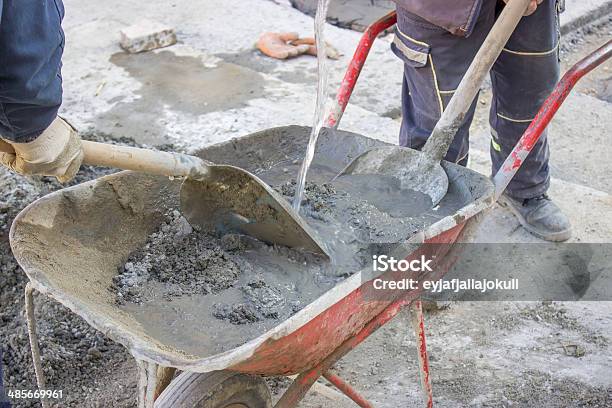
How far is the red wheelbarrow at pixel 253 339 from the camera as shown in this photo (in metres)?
1.77

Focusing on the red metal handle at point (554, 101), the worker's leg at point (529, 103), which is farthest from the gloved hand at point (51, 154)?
the worker's leg at point (529, 103)

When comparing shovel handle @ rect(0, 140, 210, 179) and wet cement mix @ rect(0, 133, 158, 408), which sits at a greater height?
shovel handle @ rect(0, 140, 210, 179)

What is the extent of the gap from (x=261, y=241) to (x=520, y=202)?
1.52m

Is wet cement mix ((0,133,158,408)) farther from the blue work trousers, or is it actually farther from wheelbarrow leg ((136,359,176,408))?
the blue work trousers

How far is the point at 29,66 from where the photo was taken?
1646 millimetres

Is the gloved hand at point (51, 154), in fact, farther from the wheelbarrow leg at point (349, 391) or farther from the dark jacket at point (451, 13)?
the dark jacket at point (451, 13)

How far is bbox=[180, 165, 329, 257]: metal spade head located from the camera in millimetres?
2258

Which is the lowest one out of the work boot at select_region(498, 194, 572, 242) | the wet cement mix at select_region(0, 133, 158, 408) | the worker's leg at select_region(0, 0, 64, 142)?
the wet cement mix at select_region(0, 133, 158, 408)

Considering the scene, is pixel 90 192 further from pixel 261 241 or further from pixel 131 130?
pixel 131 130

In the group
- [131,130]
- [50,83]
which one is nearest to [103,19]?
[131,130]

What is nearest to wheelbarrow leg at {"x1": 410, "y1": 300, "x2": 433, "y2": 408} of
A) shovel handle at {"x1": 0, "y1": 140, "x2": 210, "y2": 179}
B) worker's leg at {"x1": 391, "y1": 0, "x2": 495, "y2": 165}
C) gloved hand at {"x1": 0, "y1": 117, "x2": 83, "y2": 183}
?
shovel handle at {"x1": 0, "y1": 140, "x2": 210, "y2": 179}

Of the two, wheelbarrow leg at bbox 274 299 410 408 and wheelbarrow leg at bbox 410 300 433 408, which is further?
wheelbarrow leg at bbox 410 300 433 408

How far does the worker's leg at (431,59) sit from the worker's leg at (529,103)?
0.62 feet

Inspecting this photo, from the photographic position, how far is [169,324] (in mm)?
2146
